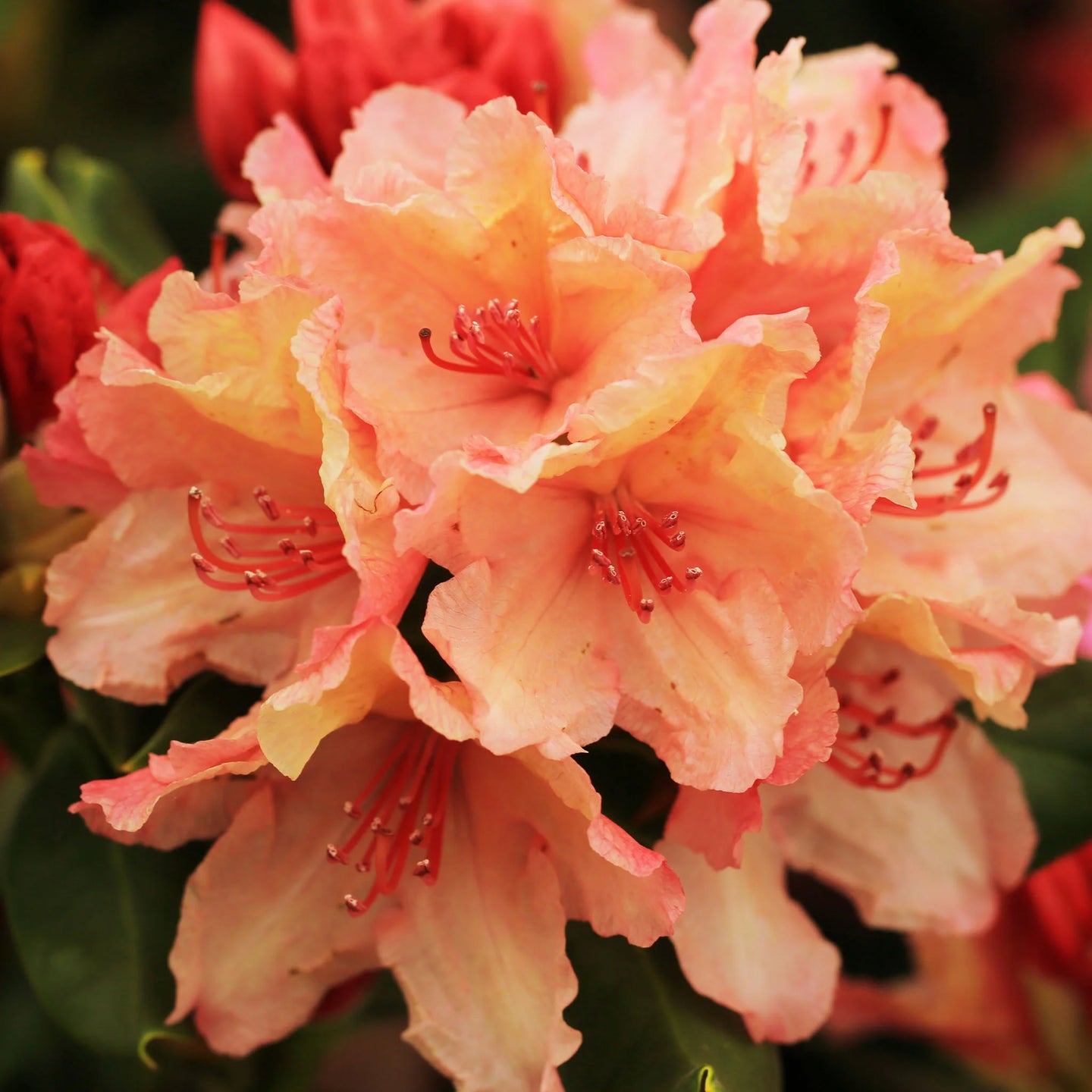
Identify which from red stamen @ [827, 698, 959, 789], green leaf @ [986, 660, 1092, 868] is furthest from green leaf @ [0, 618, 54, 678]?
green leaf @ [986, 660, 1092, 868]

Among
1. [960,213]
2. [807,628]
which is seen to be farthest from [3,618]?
[960,213]

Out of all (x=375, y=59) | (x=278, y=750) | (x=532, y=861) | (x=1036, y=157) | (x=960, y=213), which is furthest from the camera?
(x=1036, y=157)

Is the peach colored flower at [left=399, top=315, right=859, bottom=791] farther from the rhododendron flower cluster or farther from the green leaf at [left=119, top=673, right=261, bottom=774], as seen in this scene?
the green leaf at [left=119, top=673, right=261, bottom=774]

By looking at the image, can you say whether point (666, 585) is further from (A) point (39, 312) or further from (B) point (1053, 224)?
(B) point (1053, 224)

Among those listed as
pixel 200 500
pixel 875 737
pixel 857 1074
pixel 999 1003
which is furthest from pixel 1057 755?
pixel 200 500

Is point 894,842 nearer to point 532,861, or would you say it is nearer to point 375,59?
point 532,861
